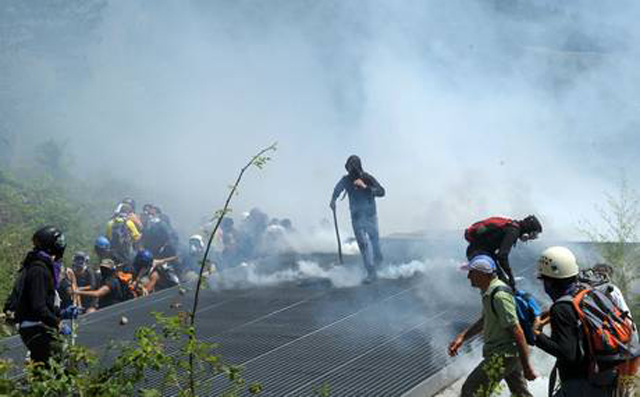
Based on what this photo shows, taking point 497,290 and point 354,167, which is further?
point 354,167

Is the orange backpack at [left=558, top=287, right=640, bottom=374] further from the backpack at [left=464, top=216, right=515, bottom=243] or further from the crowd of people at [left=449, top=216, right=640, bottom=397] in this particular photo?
the backpack at [left=464, top=216, right=515, bottom=243]

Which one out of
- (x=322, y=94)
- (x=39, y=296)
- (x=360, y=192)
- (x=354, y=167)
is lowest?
(x=39, y=296)

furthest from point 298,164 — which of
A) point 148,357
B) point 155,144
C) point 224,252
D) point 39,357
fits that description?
point 148,357

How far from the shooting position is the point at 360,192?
9.20 metres

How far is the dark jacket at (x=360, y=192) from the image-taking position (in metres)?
9.19

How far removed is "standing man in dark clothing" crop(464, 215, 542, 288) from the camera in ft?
21.0

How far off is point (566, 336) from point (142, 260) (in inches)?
280

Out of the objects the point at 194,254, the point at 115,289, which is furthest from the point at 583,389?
the point at 194,254

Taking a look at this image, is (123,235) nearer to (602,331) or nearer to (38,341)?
(38,341)

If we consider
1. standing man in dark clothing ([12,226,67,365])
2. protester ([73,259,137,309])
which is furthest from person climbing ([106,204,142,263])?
standing man in dark clothing ([12,226,67,365])

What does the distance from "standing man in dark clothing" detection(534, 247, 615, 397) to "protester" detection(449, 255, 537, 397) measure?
1.29ft

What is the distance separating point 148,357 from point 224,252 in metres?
8.39

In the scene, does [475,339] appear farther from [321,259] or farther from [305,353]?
[321,259]

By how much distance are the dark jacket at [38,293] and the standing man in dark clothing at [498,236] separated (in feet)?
10.8
